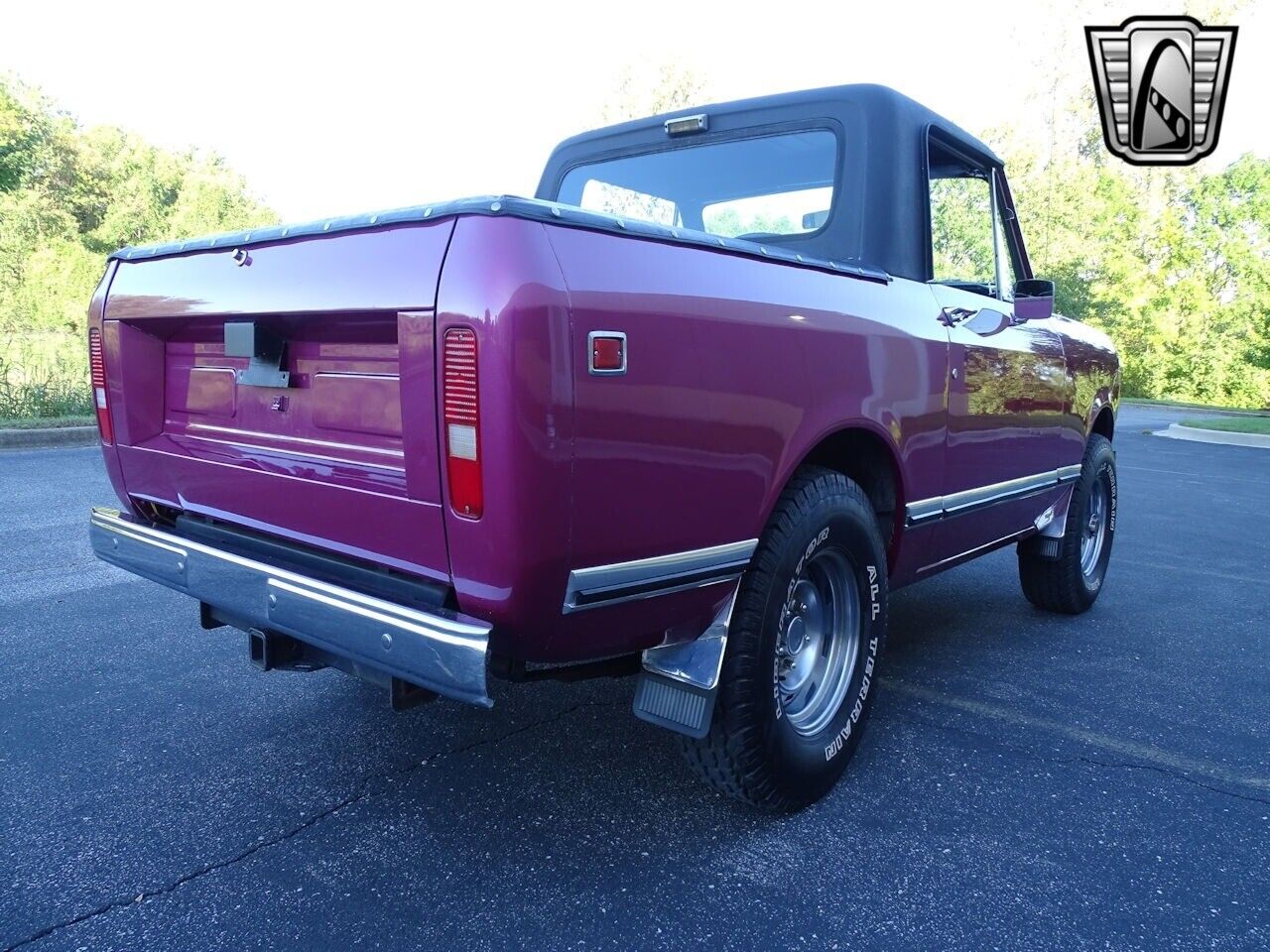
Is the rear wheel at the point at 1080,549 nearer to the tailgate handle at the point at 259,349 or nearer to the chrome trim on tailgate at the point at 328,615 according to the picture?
the chrome trim on tailgate at the point at 328,615

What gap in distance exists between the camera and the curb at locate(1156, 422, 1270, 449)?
15.3 meters

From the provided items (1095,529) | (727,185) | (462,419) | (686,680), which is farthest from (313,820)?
(1095,529)

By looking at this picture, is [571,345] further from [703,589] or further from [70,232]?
[70,232]

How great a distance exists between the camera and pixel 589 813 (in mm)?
2561

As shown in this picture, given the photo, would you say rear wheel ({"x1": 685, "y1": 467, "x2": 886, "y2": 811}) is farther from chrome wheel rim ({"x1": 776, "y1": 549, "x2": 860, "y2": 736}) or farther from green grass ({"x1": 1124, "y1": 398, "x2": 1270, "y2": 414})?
green grass ({"x1": 1124, "y1": 398, "x2": 1270, "y2": 414})

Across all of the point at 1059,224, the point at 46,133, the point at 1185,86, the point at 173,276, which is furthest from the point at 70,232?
the point at 173,276

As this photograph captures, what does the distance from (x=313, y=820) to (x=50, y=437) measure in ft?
31.4

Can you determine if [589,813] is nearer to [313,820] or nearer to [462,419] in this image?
[313,820]

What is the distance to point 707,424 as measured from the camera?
2.08 m

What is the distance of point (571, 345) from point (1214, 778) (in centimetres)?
256

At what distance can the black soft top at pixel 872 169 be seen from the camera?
10.0 ft

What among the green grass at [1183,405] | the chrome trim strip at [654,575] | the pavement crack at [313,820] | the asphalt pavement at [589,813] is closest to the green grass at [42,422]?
the asphalt pavement at [589,813]

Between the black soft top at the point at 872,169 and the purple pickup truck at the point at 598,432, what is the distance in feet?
0.03

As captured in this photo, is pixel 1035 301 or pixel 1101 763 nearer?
pixel 1101 763
